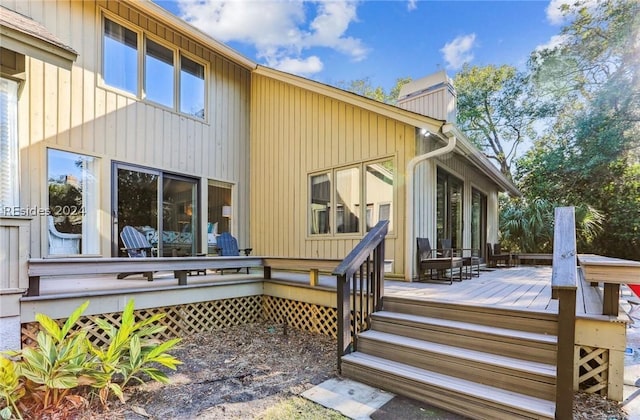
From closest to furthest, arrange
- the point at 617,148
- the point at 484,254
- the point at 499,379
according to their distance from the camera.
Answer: the point at 499,379
the point at 484,254
the point at 617,148

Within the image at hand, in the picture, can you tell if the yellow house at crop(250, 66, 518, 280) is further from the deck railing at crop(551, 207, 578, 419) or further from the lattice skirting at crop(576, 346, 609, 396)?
the deck railing at crop(551, 207, 578, 419)

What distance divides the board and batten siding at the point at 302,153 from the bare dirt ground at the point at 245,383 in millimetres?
2481

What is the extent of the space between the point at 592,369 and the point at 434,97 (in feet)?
14.4

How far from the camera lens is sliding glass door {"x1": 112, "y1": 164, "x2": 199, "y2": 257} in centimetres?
561

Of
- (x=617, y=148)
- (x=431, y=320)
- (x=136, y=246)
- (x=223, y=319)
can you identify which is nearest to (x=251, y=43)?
(x=136, y=246)

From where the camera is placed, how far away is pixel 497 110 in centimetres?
1847

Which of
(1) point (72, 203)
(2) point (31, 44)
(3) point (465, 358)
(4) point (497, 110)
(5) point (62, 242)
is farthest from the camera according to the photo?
(4) point (497, 110)

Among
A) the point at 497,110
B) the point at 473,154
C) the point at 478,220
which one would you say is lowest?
the point at 478,220

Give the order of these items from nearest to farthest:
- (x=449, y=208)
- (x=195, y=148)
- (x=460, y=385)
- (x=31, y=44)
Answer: (x=460, y=385), (x=31, y=44), (x=195, y=148), (x=449, y=208)

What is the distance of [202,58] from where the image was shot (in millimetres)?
6945

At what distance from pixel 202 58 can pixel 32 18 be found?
111 inches

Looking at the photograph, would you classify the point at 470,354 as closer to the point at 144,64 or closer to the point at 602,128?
the point at 144,64

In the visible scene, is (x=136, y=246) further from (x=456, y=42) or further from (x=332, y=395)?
(x=456, y=42)

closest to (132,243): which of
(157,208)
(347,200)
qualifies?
(157,208)
